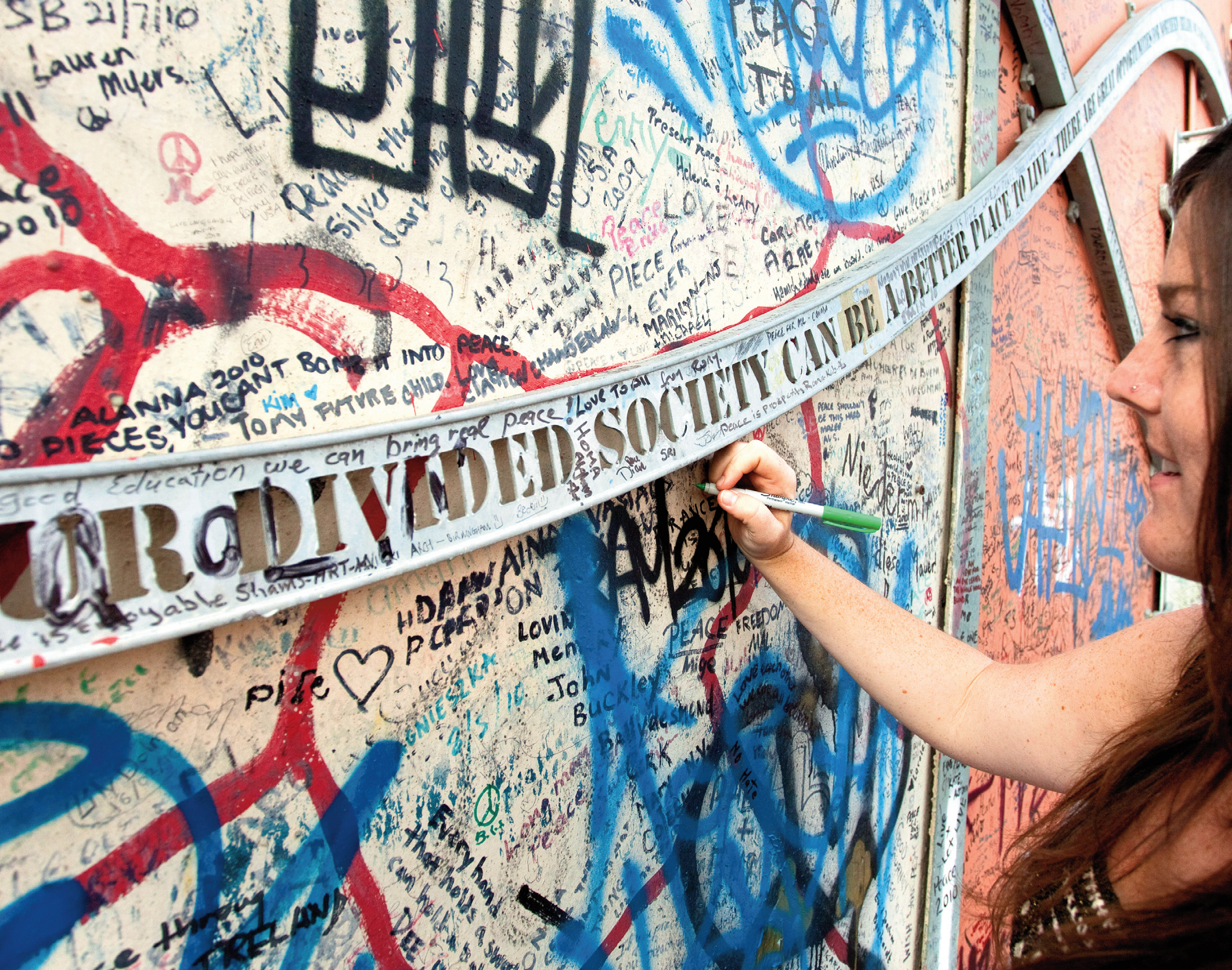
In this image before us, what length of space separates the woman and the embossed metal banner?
0.15 m

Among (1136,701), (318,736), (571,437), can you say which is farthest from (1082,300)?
(318,736)

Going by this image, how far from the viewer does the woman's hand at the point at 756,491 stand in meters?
1.01

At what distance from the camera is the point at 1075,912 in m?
0.80

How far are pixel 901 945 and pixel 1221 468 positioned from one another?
1.35 m

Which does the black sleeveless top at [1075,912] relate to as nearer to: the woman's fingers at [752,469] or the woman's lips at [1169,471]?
the woman's lips at [1169,471]

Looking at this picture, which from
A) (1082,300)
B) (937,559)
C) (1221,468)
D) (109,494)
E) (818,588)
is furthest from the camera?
(1082,300)

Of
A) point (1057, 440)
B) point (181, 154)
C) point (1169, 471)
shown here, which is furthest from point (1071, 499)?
point (181, 154)

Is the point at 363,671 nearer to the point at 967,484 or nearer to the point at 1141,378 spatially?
the point at 1141,378

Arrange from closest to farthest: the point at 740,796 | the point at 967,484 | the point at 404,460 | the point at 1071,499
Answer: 1. the point at 404,460
2. the point at 740,796
3. the point at 967,484
4. the point at 1071,499

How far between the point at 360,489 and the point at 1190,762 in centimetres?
84

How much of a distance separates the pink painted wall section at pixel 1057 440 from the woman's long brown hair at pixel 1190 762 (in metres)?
1.02

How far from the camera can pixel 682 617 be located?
3.52 feet

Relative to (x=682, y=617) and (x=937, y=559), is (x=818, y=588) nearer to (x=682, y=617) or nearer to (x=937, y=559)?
(x=682, y=617)

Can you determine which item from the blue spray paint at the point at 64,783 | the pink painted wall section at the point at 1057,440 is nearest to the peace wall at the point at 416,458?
the blue spray paint at the point at 64,783
